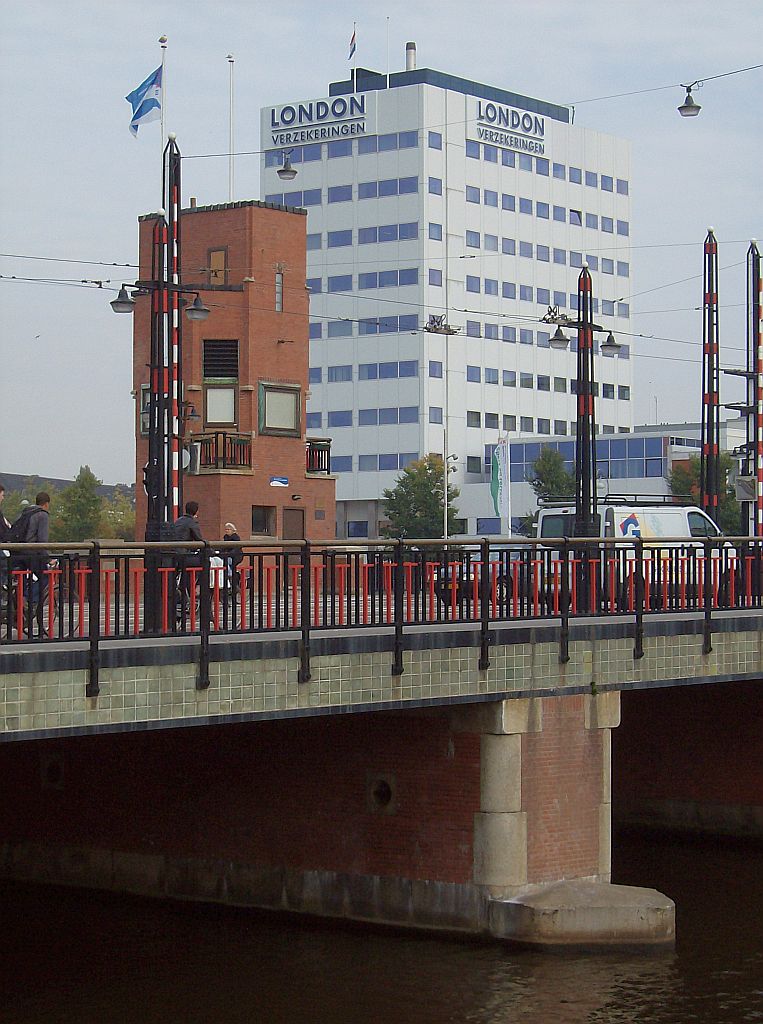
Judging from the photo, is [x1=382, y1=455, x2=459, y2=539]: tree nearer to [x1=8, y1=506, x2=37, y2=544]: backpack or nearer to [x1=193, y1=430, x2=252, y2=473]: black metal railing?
[x1=193, y1=430, x2=252, y2=473]: black metal railing

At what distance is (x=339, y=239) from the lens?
109 metres

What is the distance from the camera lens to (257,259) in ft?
172

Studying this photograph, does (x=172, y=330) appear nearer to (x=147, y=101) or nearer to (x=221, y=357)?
(x=147, y=101)

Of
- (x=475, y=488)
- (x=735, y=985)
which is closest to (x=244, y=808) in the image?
(x=735, y=985)

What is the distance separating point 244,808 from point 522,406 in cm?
9338

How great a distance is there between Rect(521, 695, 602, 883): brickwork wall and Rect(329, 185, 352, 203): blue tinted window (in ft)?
301

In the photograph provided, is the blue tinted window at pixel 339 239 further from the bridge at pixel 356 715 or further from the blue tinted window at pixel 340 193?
the bridge at pixel 356 715

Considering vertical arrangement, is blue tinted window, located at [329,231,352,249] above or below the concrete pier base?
above

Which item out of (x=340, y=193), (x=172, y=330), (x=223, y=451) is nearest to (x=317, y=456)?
(x=223, y=451)

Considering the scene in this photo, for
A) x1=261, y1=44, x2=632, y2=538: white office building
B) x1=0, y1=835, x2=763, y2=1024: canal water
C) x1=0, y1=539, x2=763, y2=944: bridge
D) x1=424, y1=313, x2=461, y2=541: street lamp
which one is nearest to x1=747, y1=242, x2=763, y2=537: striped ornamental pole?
x1=0, y1=539, x2=763, y2=944: bridge

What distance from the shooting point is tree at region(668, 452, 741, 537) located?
84.4m

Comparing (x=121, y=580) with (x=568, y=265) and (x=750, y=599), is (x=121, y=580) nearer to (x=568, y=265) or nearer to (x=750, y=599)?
(x=750, y=599)

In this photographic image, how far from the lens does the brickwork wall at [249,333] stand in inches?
2029

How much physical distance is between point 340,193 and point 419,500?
2378 cm
